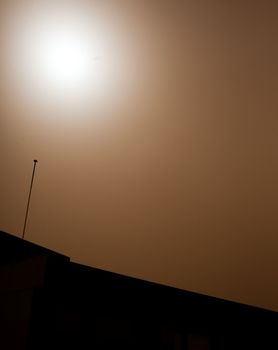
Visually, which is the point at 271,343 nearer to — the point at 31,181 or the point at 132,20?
the point at 31,181

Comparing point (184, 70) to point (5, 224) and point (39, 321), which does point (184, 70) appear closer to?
point (5, 224)

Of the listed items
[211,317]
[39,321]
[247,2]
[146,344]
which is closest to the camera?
[39,321]

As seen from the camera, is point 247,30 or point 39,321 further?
point 247,30

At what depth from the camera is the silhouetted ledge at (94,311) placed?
0.58 meters

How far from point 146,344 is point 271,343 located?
0.38m

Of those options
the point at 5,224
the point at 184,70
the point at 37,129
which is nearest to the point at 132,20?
the point at 184,70

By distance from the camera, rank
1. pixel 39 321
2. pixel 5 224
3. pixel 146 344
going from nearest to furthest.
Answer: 1. pixel 39 321
2. pixel 146 344
3. pixel 5 224


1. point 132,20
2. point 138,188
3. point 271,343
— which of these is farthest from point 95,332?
point 132,20

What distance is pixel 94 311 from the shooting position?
0.65 meters

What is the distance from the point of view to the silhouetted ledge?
22.7 inches

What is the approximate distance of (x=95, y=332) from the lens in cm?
64

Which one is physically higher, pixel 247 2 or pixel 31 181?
pixel 247 2

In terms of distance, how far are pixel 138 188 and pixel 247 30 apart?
83 cm

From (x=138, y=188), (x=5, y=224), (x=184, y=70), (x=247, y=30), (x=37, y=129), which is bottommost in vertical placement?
(x=5, y=224)
